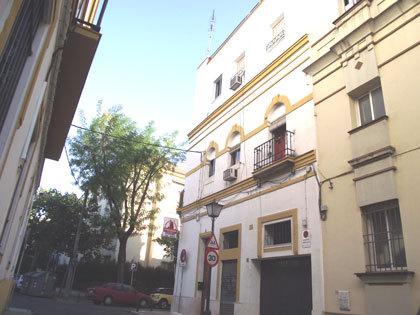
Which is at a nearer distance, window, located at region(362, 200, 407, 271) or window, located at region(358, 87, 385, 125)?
window, located at region(362, 200, 407, 271)

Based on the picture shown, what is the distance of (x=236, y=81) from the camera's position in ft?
57.4

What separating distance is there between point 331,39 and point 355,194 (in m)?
4.93

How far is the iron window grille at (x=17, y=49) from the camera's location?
13.4 ft

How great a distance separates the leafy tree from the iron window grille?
28700mm

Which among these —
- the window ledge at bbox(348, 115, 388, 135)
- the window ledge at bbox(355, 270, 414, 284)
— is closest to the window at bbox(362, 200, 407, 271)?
the window ledge at bbox(355, 270, 414, 284)

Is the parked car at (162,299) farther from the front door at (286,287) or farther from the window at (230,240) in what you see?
the front door at (286,287)

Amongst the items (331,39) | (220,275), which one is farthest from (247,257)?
(331,39)

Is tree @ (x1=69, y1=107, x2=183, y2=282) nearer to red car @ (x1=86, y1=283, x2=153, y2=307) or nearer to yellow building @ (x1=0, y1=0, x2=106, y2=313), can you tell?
red car @ (x1=86, y1=283, x2=153, y2=307)

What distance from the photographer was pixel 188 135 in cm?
2175

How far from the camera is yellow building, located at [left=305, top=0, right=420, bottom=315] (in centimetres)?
866

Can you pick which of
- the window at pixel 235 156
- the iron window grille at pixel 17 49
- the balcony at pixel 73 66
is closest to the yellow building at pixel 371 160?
Result: the window at pixel 235 156

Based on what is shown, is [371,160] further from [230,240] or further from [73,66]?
[230,240]

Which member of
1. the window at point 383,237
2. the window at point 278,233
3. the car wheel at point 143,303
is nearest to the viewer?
the window at point 383,237

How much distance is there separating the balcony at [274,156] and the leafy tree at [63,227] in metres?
21.2
